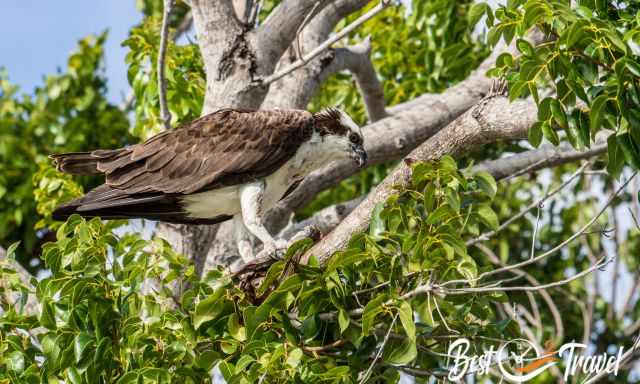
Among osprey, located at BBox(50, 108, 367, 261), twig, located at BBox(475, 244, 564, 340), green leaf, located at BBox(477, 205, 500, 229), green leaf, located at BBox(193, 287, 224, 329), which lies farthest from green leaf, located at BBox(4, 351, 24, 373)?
twig, located at BBox(475, 244, 564, 340)

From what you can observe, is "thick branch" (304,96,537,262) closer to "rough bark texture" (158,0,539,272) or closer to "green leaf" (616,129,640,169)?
"green leaf" (616,129,640,169)

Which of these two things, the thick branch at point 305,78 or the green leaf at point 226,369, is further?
the thick branch at point 305,78

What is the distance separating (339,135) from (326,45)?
616mm

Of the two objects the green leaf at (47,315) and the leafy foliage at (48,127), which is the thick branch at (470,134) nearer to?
the green leaf at (47,315)

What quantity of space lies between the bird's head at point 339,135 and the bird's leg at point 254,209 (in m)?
0.53

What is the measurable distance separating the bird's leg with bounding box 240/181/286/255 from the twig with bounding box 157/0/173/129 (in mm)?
906

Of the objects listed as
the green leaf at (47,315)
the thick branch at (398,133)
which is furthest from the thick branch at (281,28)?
the green leaf at (47,315)

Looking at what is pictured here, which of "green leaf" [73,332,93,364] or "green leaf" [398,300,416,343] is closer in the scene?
"green leaf" [398,300,416,343]

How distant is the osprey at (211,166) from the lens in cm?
603

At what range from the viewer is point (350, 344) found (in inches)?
189

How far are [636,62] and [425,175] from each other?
41.4 inches

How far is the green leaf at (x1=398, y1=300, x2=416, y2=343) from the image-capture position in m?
4.29

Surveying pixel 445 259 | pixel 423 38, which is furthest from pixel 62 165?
pixel 423 38

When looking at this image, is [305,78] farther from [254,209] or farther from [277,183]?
[254,209]
